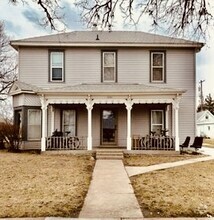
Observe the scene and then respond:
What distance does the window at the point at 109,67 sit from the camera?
20219mm

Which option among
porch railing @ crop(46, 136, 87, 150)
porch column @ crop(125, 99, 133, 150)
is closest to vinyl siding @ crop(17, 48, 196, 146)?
porch railing @ crop(46, 136, 87, 150)

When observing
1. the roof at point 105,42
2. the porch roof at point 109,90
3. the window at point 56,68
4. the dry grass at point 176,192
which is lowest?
the dry grass at point 176,192

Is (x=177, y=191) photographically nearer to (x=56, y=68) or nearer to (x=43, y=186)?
(x=43, y=186)

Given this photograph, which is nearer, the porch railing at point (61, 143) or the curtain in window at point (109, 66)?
the porch railing at point (61, 143)

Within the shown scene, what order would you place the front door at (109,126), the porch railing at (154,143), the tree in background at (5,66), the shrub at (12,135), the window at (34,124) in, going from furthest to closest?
the tree in background at (5,66)
the front door at (109,126)
the window at (34,124)
the shrub at (12,135)
the porch railing at (154,143)

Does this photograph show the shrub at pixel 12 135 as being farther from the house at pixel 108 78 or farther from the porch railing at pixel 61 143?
the porch railing at pixel 61 143

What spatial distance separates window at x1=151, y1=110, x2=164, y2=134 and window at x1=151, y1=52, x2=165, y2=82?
195 cm

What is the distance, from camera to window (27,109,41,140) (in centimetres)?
1948

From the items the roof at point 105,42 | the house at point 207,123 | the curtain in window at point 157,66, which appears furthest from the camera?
the house at point 207,123

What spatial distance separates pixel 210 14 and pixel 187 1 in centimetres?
67

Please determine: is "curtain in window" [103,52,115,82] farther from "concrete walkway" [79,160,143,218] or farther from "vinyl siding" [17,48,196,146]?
"concrete walkway" [79,160,143,218]

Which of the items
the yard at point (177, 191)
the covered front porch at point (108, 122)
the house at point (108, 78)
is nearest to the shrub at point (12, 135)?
the house at point (108, 78)

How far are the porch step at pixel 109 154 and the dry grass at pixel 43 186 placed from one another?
4.18ft

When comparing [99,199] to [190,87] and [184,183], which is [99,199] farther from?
[190,87]
